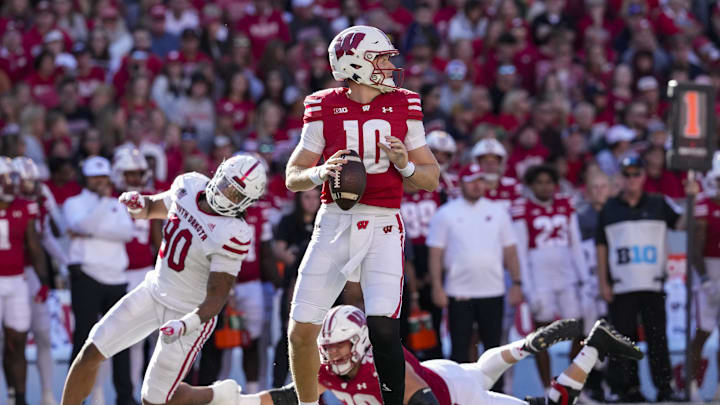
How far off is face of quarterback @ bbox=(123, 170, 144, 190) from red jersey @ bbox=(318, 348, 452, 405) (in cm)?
328

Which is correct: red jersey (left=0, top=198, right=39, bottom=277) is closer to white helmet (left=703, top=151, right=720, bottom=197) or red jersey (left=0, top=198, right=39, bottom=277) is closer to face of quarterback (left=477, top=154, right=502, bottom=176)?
face of quarterback (left=477, top=154, right=502, bottom=176)

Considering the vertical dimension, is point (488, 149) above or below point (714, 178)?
above

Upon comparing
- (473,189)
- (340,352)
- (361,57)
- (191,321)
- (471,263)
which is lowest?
(340,352)

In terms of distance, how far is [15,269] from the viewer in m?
9.09

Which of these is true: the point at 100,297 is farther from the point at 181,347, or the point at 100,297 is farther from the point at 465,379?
the point at 465,379

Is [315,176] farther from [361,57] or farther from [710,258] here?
[710,258]

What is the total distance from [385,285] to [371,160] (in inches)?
24.0

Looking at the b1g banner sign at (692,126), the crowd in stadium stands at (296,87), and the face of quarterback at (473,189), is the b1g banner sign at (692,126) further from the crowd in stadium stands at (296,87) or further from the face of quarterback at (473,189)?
the face of quarterback at (473,189)

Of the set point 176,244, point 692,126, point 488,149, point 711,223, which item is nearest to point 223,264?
point 176,244

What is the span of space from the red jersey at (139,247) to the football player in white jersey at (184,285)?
242cm

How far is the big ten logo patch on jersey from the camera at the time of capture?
386 inches

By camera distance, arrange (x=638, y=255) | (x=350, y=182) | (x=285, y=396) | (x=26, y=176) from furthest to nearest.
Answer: (x=638, y=255), (x=26, y=176), (x=285, y=396), (x=350, y=182)

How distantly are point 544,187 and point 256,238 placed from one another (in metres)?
2.34

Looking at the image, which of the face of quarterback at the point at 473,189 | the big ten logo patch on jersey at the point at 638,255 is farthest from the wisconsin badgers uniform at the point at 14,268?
the big ten logo patch on jersey at the point at 638,255
